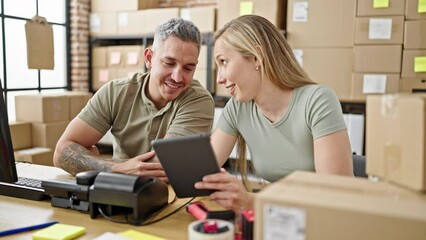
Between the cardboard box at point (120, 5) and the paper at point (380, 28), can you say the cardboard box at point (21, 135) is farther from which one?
the paper at point (380, 28)

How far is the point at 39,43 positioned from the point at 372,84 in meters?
2.44

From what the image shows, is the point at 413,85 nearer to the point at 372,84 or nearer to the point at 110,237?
the point at 372,84

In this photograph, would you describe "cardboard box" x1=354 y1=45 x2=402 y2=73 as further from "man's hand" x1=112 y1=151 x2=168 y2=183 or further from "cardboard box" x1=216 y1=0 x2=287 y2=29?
"man's hand" x1=112 y1=151 x2=168 y2=183

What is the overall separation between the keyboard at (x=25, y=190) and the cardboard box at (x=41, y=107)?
220 centimetres

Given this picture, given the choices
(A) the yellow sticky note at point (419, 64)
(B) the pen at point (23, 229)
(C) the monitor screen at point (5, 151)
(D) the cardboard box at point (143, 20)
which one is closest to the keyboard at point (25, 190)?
(C) the monitor screen at point (5, 151)

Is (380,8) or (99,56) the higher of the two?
(380,8)

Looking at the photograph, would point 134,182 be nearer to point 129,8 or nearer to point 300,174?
point 300,174

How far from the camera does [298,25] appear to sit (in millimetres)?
3238

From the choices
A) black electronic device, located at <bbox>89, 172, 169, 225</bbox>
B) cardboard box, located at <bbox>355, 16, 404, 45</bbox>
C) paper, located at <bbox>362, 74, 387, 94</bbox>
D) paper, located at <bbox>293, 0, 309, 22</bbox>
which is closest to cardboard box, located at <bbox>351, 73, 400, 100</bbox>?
paper, located at <bbox>362, 74, 387, 94</bbox>

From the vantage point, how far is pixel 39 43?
10.2ft

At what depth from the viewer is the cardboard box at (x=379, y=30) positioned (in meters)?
2.92

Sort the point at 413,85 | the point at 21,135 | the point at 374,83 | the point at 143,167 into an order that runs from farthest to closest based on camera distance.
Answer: the point at 21,135 < the point at 374,83 < the point at 413,85 < the point at 143,167

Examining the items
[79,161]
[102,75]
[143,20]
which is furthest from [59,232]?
[102,75]

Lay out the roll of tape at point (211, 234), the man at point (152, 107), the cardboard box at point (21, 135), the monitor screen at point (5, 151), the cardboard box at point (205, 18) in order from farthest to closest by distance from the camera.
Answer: the cardboard box at point (205, 18)
the cardboard box at point (21, 135)
the man at point (152, 107)
the monitor screen at point (5, 151)
the roll of tape at point (211, 234)
